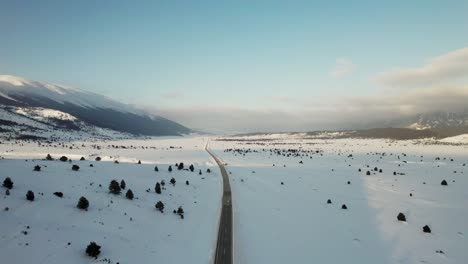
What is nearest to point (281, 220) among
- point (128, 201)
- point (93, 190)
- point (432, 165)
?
point (128, 201)

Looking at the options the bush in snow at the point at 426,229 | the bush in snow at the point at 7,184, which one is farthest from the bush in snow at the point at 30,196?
the bush in snow at the point at 426,229

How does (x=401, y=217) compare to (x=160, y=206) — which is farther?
(x=160, y=206)

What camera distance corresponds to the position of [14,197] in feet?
109

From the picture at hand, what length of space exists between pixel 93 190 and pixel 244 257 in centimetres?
2327

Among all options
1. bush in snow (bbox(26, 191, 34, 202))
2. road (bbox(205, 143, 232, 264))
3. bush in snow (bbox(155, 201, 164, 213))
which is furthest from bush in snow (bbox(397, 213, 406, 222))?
bush in snow (bbox(26, 191, 34, 202))

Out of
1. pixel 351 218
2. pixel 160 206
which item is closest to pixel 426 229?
pixel 351 218

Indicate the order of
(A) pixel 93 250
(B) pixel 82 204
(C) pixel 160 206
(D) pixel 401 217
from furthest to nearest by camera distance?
(C) pixel 160 206 → (D) pixel 401 217 → (B) pixel 82 204 → (A) pixel 93 250

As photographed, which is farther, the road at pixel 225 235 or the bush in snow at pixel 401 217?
the bush in snow at pixel 401 217

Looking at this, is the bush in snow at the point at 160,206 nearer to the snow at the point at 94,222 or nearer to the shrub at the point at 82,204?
the snow at the point at 94,222

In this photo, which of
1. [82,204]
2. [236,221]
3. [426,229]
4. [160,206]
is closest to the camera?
[82,204]

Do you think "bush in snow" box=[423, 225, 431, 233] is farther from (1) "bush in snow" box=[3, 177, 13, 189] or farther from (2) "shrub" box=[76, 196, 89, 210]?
(1) "bush in snow" box=[3, 177, 13, 189]

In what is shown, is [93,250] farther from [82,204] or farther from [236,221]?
[236,221]

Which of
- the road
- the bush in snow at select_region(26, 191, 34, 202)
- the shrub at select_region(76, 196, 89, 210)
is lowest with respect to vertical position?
the road

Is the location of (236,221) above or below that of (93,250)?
below
